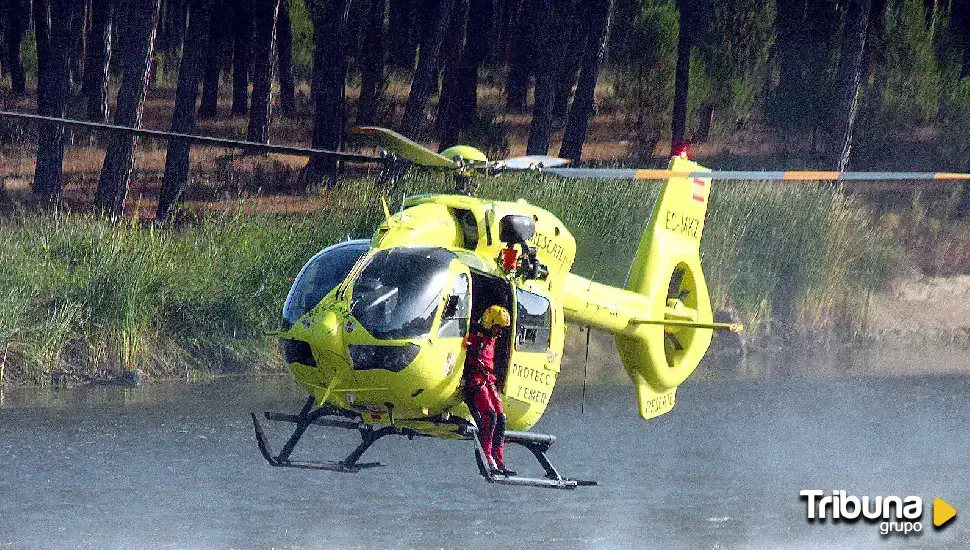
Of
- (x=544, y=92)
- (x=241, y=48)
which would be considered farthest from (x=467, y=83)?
(x=241, y=48)

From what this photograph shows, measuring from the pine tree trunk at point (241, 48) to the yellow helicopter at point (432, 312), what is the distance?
2509 cm

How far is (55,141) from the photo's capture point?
31.0 m

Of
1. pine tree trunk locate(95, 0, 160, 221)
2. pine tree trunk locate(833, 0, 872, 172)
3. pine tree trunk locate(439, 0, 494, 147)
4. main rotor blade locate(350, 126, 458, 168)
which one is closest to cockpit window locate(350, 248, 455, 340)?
main rotor blade locate(350, 126, 458, 168)

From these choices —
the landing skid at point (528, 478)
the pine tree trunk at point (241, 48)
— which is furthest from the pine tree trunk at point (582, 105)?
the landing skid at point (528, 478)

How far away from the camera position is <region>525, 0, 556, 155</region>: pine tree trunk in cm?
3238

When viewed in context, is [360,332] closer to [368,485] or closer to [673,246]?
[673,246]

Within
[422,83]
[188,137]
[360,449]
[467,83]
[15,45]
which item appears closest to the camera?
[188,137]

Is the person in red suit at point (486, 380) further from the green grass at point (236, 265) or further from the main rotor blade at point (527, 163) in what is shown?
the green grass at point (236, 265)

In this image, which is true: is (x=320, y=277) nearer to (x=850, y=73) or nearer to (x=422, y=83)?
(x=422, y=83)

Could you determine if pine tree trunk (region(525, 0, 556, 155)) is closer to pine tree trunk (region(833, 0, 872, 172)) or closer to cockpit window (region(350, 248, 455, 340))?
pine tree trunk (region(833, 0, 872, 172))

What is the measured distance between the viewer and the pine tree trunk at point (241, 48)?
124 feet

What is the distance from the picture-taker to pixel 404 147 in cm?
1146

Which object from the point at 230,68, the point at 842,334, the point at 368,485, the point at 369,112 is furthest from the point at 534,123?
the point at 230,68

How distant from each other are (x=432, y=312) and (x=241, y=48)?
3029cm
